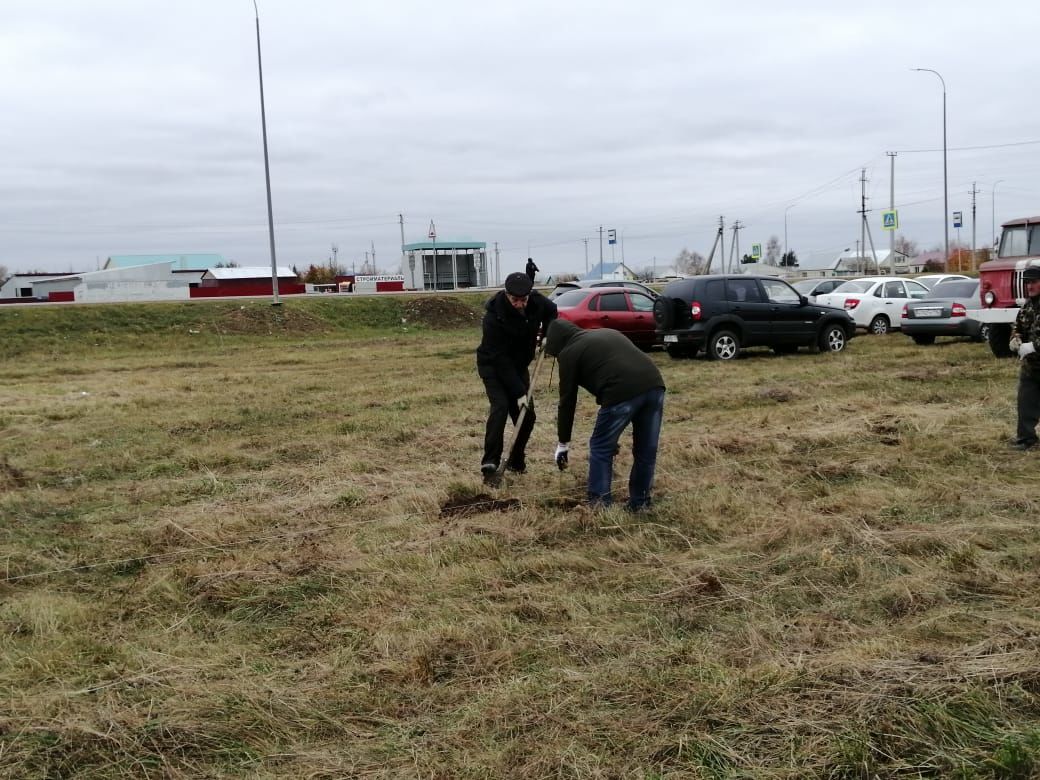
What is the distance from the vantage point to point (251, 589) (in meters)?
4.73

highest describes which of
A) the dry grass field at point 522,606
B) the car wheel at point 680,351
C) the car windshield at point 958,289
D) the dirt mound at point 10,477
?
the car windshield at point 958,289

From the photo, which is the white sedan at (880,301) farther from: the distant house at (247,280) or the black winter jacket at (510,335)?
the distant house at (247,280)

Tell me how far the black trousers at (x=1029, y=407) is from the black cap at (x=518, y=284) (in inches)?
166

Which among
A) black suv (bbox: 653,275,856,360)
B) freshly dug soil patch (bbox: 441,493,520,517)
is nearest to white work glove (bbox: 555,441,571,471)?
freshly dug soil patch (bbox: 441,493,520,517)

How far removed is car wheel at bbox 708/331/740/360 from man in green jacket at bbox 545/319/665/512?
9970 mm

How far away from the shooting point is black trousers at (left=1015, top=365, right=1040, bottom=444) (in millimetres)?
7473

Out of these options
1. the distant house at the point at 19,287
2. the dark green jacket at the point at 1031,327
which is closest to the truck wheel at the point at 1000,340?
the dark green jacket at the point at 1031,327

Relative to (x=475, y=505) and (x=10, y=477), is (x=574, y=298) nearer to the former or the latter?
(x=10, y=477)

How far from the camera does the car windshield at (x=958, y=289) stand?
17156 millimetres

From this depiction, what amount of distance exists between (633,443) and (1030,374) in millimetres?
3784

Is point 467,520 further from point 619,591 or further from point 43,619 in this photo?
point 43,619

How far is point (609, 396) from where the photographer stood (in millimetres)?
5895

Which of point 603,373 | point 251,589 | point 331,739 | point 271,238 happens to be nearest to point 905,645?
point 331,739

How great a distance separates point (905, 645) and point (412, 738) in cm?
202
